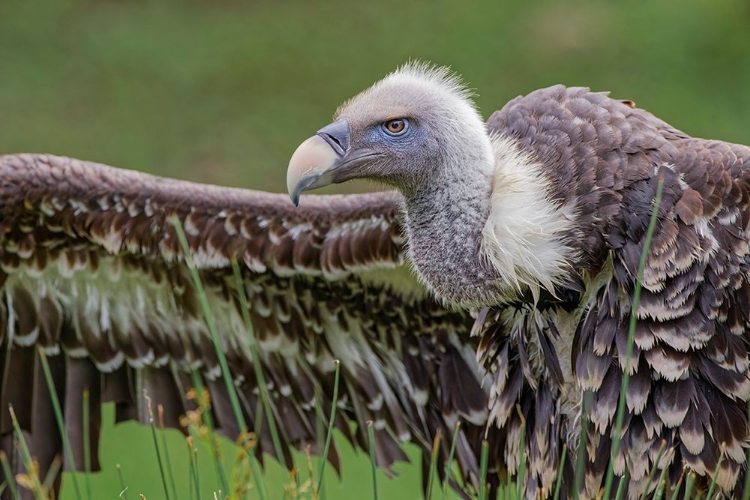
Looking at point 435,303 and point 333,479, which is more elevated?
point 435,303

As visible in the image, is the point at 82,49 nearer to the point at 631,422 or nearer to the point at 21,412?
the point at 21,412

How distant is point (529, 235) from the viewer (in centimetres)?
430

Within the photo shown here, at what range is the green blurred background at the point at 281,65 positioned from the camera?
14.3 m

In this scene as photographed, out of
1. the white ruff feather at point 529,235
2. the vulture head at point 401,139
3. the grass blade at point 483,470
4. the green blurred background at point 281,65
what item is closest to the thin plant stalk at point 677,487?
the grass blade at point 483,470

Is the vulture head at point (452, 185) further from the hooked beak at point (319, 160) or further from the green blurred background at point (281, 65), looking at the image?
the green blurred background at point (281, 65)

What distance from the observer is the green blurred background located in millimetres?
14289

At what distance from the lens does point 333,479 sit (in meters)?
10.4

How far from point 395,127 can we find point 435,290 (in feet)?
1.92

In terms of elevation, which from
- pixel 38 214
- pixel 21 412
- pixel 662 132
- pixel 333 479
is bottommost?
pixel 333 479

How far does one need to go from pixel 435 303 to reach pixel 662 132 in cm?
154

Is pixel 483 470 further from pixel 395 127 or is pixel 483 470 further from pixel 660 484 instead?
pixel 395 127

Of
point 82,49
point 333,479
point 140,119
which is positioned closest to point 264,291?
point 333,479

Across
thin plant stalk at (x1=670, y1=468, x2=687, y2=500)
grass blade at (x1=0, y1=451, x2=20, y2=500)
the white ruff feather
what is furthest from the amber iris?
grass blade at (x1=0, y1=451, x2=20, y2=500)

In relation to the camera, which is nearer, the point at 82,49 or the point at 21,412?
the point at 21,412
